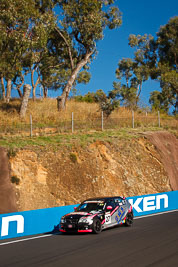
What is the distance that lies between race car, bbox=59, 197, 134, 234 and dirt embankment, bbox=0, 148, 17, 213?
748 cm

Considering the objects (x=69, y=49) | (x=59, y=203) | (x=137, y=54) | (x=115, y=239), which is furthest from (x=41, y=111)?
(x=115, y=239)

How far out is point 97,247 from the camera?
1082cm

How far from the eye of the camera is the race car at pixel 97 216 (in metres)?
13.7

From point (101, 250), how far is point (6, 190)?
13113 mm

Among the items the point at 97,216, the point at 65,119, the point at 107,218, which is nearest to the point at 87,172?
the point at 65,119

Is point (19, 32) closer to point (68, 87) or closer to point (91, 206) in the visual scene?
point (68, 87)

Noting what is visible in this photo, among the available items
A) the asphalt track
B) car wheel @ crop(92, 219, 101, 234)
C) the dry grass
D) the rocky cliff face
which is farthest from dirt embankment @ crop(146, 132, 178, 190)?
car wheel @ crop(92, 219, 101, 234)

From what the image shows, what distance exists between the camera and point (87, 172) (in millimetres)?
26859

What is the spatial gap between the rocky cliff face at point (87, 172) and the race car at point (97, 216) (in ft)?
27.5

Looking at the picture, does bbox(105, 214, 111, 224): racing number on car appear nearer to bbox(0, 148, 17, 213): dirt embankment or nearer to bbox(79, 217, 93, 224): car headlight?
bbox(79, 217, 93, 224): car headlight

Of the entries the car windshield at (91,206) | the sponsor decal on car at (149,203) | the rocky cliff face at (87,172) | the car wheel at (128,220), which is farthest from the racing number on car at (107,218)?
the rocky cliff face at (87,172)

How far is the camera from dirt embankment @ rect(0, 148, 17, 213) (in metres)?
21.2

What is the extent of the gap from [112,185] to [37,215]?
1331 centimetres

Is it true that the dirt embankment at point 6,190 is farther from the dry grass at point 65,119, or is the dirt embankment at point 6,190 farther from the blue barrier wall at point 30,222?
the dry grass at point 65,119
